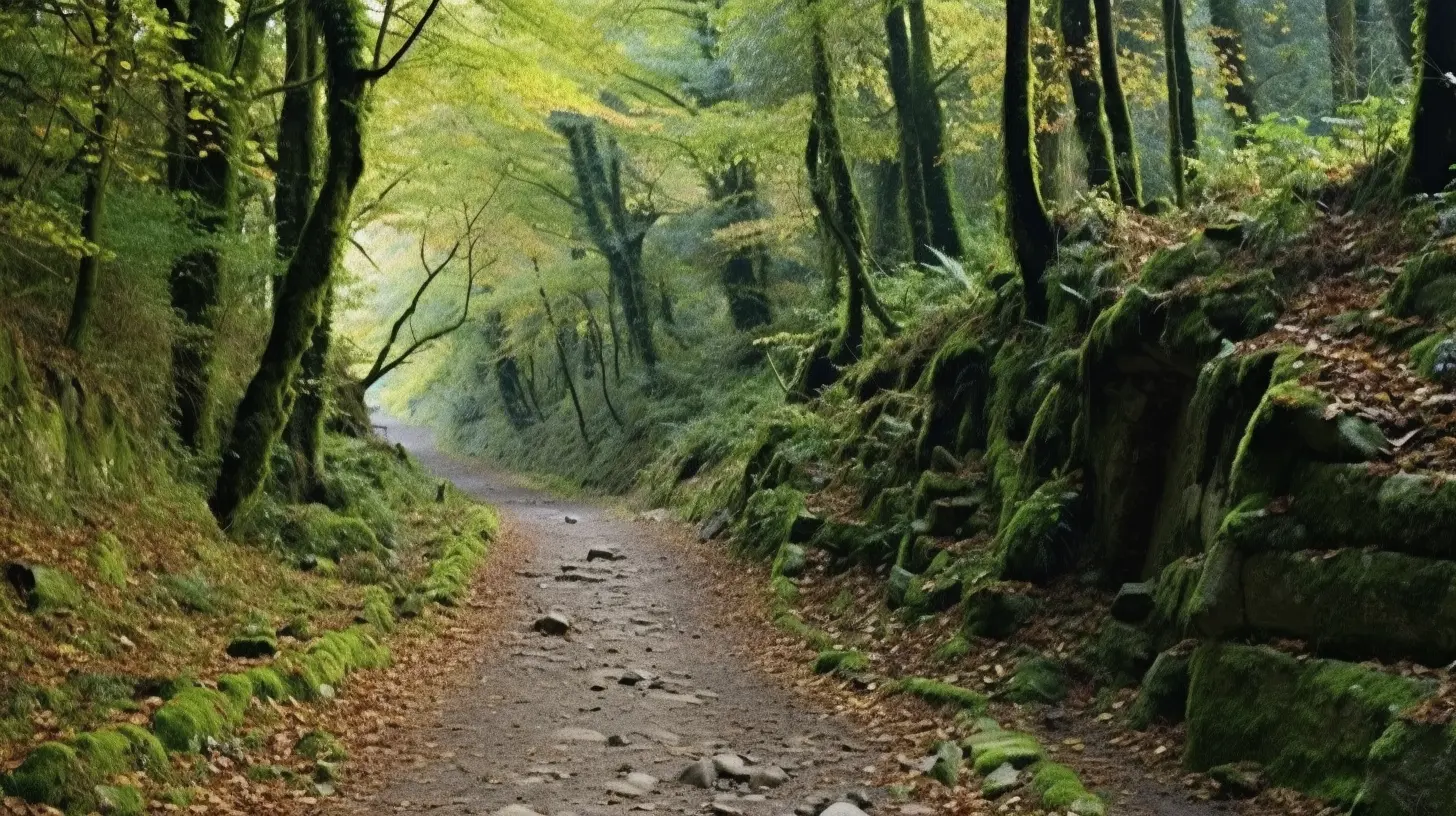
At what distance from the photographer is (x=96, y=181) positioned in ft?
27.9

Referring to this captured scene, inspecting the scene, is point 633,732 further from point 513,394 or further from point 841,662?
point 513,394

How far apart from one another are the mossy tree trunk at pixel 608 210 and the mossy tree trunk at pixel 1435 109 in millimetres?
20578

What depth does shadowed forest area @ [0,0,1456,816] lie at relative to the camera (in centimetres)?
576

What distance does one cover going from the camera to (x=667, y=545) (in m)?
17.1

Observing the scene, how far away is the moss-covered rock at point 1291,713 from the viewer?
4.94 meters

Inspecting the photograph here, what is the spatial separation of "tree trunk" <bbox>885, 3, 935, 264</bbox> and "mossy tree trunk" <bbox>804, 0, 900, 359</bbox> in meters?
1.15

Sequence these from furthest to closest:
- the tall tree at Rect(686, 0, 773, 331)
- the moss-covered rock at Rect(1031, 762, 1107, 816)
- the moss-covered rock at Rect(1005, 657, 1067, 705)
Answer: the tall tree at Rect(686, 0, 773, 331) < the moss-covered rock at Rect(1005, 657, 1067, 705) < the moss-covered rock at Rect(1031, 762, 1107, 816)

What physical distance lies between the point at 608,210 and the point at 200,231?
662 inches

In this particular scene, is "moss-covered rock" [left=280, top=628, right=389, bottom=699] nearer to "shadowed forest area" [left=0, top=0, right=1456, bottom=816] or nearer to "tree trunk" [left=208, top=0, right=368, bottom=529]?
"shadowed forest area" [left=0, top=0, right=1456, bottom=816]

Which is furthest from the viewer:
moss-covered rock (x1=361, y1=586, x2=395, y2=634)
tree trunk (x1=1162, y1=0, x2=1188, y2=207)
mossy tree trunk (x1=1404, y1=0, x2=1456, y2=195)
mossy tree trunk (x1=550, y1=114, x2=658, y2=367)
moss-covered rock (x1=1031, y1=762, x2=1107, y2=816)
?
mossy tree trunk (x1=550, y1=114, x2=658, y2=367)

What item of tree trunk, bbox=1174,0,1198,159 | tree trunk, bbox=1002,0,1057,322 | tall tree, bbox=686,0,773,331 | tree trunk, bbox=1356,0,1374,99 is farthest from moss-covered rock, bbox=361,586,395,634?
tree trunk, bbox=1356,0,1374,99

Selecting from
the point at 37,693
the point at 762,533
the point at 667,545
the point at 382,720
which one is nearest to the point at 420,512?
the point at 667,545

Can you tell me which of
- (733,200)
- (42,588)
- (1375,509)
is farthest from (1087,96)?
(733,200)

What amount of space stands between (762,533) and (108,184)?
8619 millimetres
